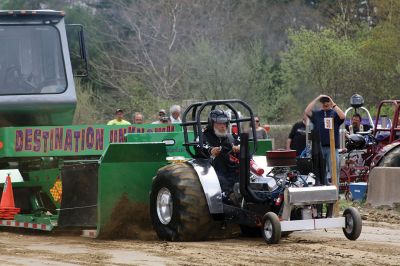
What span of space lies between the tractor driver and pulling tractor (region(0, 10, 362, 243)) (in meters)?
0.13

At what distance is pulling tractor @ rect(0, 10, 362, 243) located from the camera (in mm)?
11633

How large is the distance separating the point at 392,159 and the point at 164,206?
22.2 ft

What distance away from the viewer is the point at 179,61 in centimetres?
3784

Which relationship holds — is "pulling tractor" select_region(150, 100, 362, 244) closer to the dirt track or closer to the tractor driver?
the tractor driver

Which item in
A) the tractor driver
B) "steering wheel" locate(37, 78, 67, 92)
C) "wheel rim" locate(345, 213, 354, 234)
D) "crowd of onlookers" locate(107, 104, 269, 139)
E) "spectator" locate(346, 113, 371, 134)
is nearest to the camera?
"wheel rim" locate(345, 213, 354, 234)

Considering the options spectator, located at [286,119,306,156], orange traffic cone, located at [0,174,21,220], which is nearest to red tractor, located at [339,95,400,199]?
spectator, located at [286,119,306,156]

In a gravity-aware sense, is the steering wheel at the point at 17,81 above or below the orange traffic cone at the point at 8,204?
above

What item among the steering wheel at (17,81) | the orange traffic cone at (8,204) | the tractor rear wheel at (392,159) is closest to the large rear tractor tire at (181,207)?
the orange traffic cone at (8,204)

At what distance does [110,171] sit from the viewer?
12375 millimetres

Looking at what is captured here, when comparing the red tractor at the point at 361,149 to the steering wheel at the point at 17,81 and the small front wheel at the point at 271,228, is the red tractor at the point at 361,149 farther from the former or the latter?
the small front wheel at the point at 271,228

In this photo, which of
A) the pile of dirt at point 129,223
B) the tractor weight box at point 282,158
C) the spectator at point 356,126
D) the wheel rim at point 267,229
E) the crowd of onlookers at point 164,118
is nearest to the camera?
the wheel rim at point 267,229

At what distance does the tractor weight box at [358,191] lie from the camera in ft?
57.4

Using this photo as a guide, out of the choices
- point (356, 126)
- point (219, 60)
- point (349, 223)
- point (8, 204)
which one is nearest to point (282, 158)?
point (349, 223)

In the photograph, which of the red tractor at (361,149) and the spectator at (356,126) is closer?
the red tractor at (361,149)
